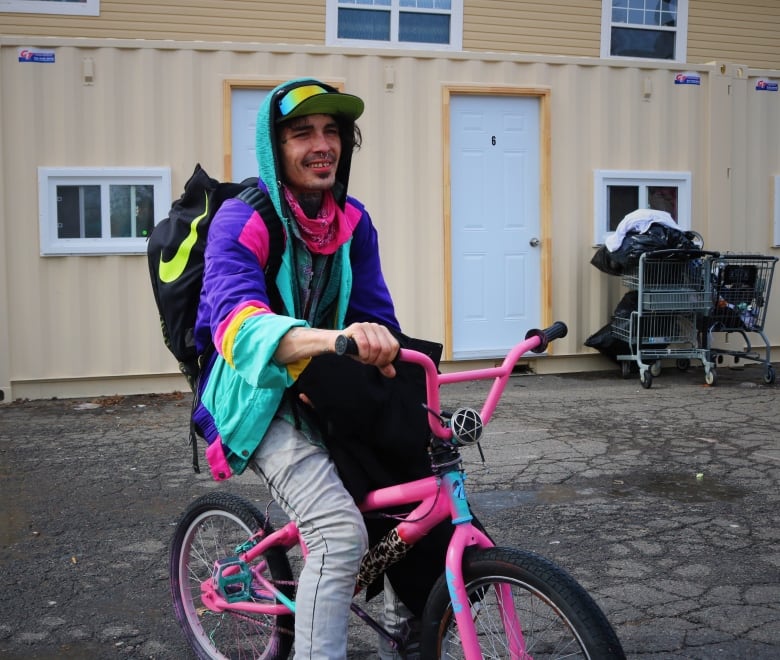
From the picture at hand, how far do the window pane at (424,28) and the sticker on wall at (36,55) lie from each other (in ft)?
19.6

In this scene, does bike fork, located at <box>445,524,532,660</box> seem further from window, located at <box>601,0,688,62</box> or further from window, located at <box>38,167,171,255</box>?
window, located at <box>601,0,688,62</box>

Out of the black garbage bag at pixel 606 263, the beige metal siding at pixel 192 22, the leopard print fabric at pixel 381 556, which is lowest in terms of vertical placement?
the leopard print fabric at pixel 381 556

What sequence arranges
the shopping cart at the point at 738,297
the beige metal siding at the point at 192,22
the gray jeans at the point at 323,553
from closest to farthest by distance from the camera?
the gray jeans at the point at 323,553, the shopping cart at the point at 738,297, the beige metal siding at the point at 192,22

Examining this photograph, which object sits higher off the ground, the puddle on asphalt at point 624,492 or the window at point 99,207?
the window at point 99,207

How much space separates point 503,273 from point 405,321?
1.27 m

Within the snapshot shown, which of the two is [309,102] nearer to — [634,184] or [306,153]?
[306,153]

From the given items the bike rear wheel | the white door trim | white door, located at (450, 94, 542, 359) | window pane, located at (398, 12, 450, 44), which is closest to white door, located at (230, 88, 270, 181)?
the white door trim

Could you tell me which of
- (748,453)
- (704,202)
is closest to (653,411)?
(748,453)

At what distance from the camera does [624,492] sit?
591cm

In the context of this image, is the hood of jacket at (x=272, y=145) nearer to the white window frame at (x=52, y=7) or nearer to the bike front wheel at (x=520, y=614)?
the bike front wheel at (x=520, y=614)

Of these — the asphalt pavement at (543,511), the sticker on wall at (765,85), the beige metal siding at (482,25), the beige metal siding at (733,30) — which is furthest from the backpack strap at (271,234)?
the beige metal siding at (733,30)

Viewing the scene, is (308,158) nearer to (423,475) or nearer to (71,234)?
(423,475)

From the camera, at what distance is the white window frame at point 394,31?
1359 centimetres

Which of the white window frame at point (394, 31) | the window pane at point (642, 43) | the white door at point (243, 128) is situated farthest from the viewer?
the window pane at point (642, 43)
